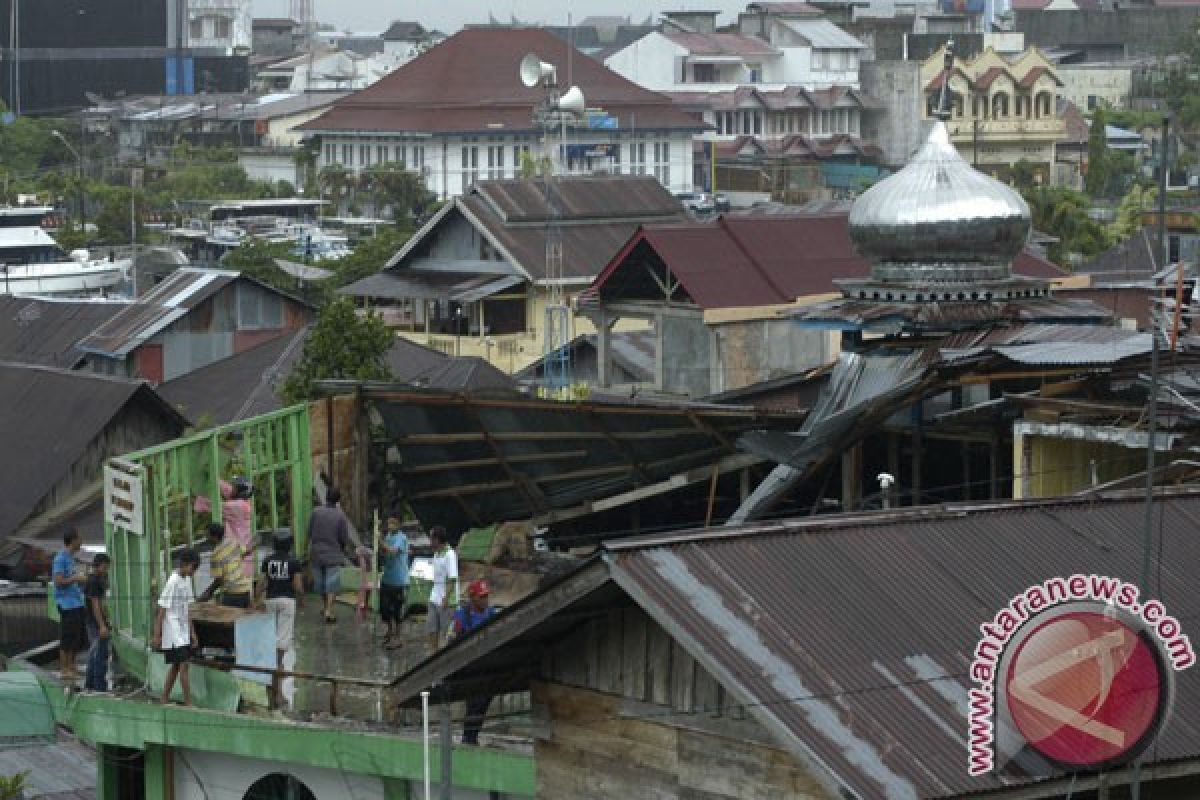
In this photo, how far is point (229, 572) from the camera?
16.7 m

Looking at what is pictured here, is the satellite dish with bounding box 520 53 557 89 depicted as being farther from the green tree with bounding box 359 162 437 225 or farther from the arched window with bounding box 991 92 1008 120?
the arched window with bounding box 991 92 1008 120

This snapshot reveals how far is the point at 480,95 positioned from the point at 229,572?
254 feet

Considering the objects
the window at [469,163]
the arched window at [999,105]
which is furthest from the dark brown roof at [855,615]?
the window at [469,163]

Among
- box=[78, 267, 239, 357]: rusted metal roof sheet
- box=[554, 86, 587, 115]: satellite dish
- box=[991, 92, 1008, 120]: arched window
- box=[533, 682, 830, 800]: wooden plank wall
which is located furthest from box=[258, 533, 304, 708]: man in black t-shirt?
box=[991, 92, 1008, 120]: arched window

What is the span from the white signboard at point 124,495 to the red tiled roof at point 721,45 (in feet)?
317

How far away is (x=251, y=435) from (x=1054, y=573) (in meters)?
8.48

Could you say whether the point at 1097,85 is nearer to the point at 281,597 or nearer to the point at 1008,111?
the point at 1008,111

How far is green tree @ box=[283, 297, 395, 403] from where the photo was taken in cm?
3253

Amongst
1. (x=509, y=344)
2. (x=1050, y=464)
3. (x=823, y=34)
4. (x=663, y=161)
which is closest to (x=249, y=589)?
(x=1050, y=464)

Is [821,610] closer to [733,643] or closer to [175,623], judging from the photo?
[733,643]

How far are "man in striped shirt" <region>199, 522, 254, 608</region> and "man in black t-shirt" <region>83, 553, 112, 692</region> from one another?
60 cm

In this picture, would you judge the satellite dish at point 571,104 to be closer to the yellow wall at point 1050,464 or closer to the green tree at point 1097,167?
the yellow wall at point 1050,464

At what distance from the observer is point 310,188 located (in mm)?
88688

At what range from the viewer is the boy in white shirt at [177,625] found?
15.0 metres
